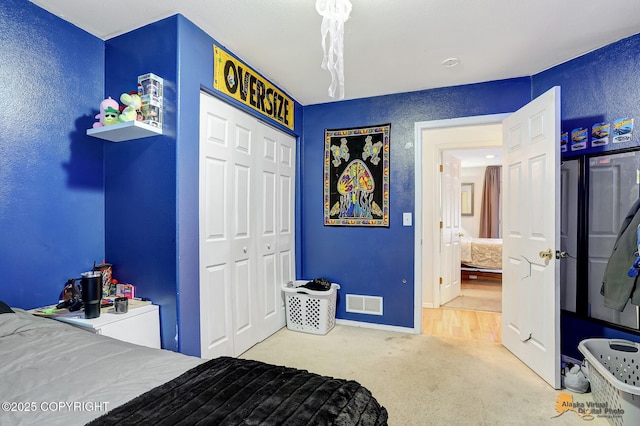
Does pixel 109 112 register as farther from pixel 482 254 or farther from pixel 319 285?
pixel 482 254

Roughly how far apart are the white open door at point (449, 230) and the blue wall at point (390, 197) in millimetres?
1267

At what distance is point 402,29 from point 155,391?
2335 mm

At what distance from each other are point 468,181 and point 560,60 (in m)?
5.53

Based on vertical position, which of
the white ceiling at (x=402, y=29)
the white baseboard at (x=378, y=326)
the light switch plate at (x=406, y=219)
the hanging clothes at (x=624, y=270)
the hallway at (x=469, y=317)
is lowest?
the hallway at (x=469, y=317)

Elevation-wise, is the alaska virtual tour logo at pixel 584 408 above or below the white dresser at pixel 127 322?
below

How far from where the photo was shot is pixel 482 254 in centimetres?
552

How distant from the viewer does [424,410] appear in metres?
1.91

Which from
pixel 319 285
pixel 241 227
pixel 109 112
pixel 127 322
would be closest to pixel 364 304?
pixel 319 285

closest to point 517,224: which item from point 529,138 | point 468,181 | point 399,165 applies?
point 529,138

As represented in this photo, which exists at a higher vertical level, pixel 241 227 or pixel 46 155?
pixel 46 155

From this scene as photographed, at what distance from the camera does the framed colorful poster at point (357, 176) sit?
3.28 m

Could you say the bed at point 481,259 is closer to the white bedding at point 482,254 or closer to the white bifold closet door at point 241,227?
the white bedding at point 482,254

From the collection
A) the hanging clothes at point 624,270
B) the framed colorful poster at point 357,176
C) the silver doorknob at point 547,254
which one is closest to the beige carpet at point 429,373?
the hanging clothes at point 624,270

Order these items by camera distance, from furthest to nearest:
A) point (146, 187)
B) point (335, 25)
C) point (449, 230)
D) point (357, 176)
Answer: point (449, 230) < point (357, 176) < point (146, 187) < point (335, 25)
